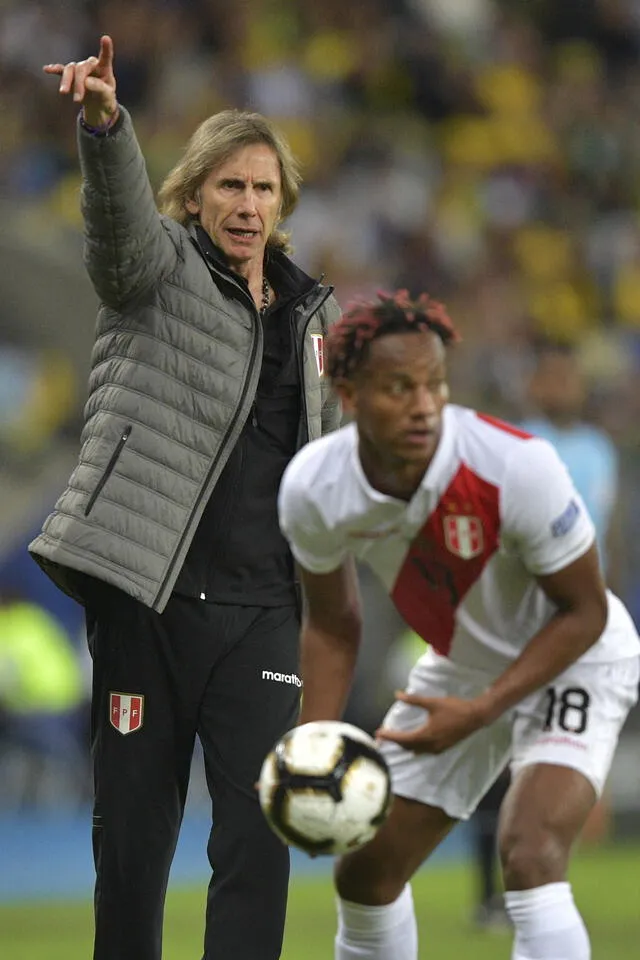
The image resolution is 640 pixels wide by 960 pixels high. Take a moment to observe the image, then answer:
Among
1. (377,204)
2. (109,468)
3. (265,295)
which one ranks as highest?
(377,204)

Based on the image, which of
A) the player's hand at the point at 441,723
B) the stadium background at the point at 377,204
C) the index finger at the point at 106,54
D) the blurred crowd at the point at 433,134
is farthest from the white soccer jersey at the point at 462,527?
the blurred crowd at the point at 433,134

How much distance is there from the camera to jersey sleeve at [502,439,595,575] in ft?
13.0

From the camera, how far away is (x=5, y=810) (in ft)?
37.2

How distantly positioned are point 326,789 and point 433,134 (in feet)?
39.2

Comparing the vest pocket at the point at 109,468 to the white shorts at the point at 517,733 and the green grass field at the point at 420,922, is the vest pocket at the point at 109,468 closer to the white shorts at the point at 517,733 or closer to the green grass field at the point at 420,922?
the white shorts at the point at 517,733

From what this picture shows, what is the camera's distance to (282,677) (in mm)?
4684

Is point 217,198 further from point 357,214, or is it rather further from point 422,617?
point 357,214

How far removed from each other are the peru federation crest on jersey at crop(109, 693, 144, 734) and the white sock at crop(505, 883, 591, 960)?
1.09m

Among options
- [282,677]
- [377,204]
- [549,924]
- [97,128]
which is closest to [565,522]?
[549,924]

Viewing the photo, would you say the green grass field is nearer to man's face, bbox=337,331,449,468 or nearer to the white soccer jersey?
the white soccer jersey

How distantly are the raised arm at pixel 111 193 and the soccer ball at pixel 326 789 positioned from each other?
1286 mm

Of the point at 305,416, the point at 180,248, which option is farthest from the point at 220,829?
the point at 180,248

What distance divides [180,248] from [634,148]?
38.0 ft

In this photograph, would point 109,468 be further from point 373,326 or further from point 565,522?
point 565,522
